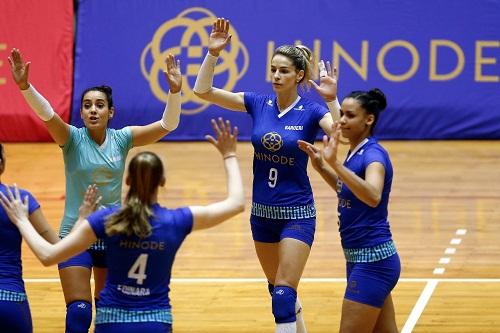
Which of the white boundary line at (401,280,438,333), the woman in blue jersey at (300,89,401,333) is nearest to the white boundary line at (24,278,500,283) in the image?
the white boundary line at (401,280,438,333)

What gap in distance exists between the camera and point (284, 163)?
302 inches

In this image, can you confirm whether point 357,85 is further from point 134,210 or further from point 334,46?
point 134,210

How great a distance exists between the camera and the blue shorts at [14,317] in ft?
19.4

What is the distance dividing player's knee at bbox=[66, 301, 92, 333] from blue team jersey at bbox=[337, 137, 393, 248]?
180 cm

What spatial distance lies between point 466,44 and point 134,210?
12273mm

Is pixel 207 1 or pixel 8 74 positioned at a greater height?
pixel 207 1

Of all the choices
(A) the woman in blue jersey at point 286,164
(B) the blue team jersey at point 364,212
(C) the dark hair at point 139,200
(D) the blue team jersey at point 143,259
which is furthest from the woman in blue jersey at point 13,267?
(A) the woman in blue jersey at point 286,164

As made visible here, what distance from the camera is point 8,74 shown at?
1686 centimetres

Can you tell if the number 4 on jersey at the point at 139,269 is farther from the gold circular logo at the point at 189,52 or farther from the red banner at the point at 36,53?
the red banner at the point at 36,53

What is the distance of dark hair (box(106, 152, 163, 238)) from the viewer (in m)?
5.29

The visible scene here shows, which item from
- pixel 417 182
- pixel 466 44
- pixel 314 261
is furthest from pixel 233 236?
pixel 466 44

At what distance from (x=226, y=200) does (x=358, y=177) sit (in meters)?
1.04

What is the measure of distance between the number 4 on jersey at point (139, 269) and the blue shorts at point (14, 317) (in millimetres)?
946

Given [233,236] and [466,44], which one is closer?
[233,236]
